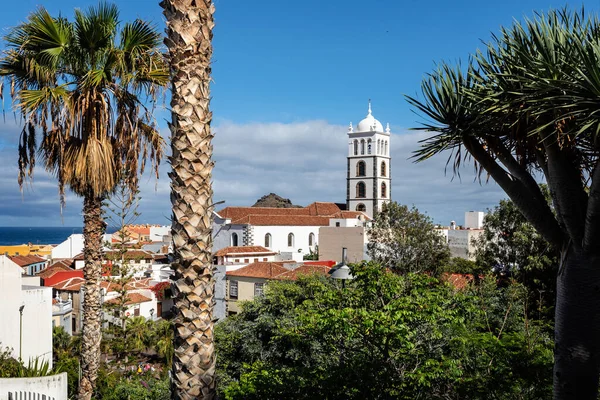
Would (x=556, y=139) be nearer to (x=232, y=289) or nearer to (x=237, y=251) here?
(x=232, y=289)

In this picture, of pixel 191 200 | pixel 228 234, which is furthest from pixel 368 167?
pixel 191 200

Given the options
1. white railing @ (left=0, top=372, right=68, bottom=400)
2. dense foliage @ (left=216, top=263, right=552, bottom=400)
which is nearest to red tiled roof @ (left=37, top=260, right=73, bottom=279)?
white railing @ (left=0, top=372, right=68, bottom=400)

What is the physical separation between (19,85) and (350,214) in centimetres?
5897

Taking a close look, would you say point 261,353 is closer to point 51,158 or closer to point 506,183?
point 51,158

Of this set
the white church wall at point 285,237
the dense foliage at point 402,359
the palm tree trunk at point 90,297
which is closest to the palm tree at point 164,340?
the palm tree trunk at point 90,297

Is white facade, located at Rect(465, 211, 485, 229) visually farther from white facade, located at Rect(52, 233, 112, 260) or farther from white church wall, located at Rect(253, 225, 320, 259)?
white facade, located at Rect(52, 233, 112, 260)

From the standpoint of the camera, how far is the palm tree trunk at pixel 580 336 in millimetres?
5547

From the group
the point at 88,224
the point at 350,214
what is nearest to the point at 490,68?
the point at 88,224

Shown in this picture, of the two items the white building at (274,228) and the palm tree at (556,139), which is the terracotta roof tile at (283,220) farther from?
the palm tree at (556,139)

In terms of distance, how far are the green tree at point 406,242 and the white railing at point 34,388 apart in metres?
22.8

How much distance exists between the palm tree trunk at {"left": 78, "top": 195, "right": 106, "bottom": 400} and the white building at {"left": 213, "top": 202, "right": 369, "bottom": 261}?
145ft

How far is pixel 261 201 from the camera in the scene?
10450cm

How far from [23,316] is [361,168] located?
69.3 m

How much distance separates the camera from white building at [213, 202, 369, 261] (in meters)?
57.4
